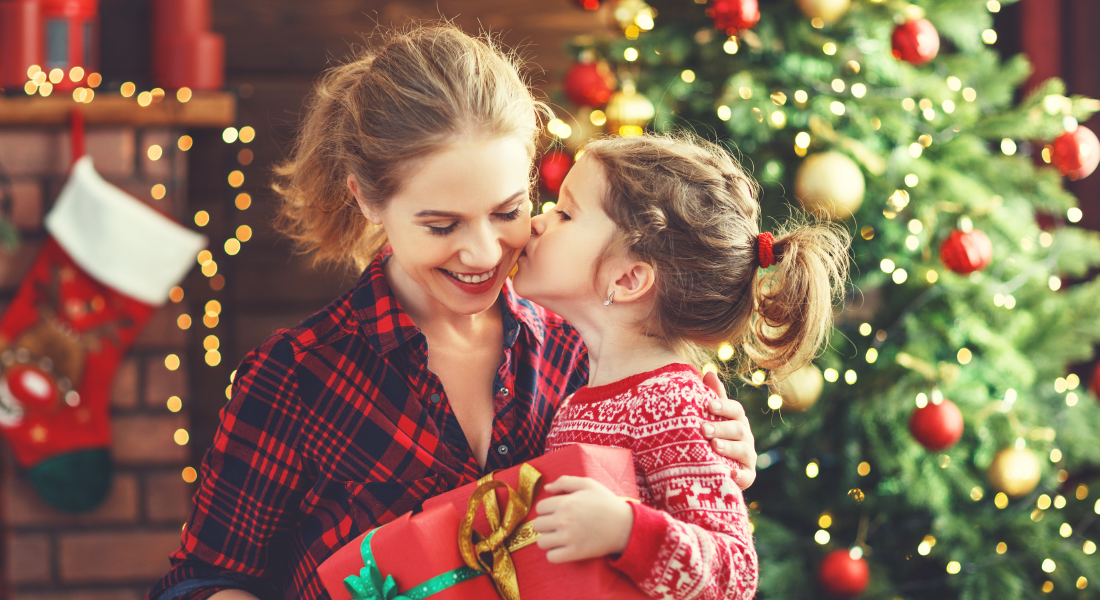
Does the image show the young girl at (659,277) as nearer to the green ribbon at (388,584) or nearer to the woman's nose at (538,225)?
the woman's nose at (538,225)

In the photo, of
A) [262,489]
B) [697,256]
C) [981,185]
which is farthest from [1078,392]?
[262,489]

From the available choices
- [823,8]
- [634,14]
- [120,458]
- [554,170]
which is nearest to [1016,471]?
[823,8]

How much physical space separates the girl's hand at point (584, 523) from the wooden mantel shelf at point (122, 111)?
1.81 meters

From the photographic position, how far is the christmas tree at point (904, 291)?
1898mm

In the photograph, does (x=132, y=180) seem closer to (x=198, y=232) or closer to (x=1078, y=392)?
(x=198, y=232)

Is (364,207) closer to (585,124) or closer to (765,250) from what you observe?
(765,250)

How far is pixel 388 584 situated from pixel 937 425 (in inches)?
54.6

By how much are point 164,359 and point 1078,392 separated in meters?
2.39

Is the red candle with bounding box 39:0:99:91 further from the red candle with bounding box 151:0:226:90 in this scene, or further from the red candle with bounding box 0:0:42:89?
the red candle with bounding box 151:0:226:90

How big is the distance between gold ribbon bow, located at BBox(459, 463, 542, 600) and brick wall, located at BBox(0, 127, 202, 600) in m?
1.63

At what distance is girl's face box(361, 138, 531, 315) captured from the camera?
105cm

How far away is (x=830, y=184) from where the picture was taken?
1758mm

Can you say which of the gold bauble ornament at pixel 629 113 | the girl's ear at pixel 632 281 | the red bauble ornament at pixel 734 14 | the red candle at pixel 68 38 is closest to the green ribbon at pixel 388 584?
the girl's ear at pixel 632 281

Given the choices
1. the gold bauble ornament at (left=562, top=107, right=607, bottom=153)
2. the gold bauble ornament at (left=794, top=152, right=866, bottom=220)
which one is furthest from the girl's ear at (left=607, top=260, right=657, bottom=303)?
the gold bauble ornament at (left=562, top=107, right=607, bottom=153)
